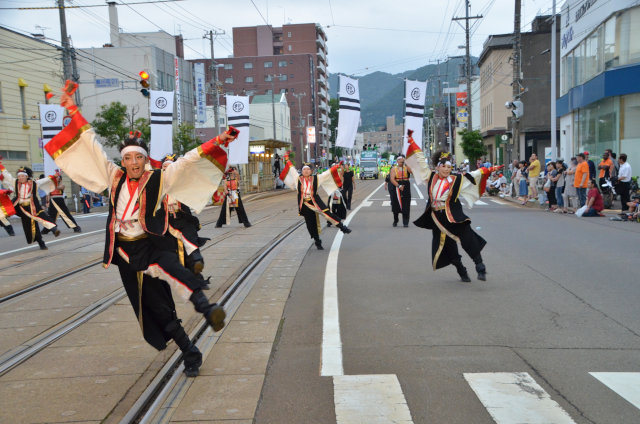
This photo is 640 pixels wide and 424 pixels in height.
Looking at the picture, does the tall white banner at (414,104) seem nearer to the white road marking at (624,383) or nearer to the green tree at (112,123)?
the white road marking at (624,383)

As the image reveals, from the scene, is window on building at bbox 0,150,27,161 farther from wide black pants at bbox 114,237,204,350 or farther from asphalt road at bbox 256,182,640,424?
wide black pants at bbox 114,237,204,350

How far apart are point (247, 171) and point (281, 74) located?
5240 centimetres

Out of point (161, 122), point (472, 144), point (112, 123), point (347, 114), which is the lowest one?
point (472, 144)

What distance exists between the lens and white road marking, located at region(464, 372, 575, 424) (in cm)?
367

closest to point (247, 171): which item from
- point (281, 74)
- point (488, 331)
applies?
point (488, 331)

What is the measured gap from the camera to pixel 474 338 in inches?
210

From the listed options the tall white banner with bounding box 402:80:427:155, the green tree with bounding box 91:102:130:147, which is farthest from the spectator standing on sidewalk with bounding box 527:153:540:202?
the green tree with bounding box 91:102:130:147

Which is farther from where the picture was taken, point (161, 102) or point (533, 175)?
point (533, 175)

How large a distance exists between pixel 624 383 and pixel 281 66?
8959 cm

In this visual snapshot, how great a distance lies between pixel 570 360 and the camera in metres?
4.72

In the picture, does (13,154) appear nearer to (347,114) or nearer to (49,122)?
(49,122)

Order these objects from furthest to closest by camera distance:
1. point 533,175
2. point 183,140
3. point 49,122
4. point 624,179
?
point 183,140, point 49,122, point 533,175, point 624,179

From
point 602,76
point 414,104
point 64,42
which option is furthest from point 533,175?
point 64,42

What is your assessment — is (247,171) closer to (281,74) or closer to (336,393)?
(336,393)
